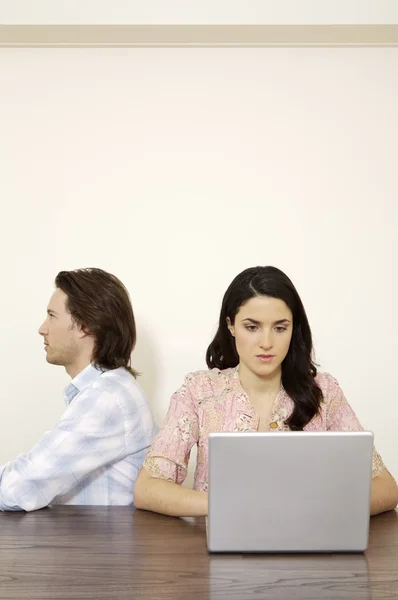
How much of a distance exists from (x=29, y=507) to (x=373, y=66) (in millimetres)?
3015

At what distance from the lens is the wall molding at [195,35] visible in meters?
3.98

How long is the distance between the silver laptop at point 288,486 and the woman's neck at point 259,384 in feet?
3.14

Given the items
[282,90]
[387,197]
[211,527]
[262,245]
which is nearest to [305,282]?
[262,245]

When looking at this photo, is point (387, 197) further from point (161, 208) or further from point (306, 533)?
point (306, 533)

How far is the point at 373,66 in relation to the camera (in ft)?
14.1

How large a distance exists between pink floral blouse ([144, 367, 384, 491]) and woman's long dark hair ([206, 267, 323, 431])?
0.12 feet

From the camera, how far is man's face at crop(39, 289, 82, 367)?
3035 mm

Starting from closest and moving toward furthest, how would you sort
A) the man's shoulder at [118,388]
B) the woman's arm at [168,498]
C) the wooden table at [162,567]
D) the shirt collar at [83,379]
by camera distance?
the wooden table at [162,567] < the woman's arm at [168,498] < the man's shoulder at [118,388] < the shirt collar at [83,379]

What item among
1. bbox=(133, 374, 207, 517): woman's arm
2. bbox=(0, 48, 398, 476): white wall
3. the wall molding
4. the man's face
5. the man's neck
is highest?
the wall molding

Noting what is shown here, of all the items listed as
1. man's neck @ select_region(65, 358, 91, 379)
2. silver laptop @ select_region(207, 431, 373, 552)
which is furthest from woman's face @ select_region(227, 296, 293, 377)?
silver laptop @ select_region(207, 431, 373, 552)

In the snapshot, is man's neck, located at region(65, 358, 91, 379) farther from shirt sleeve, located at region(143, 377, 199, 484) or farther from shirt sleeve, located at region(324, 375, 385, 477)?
shirt sleeve, located at region(324, 375, 385, 477)

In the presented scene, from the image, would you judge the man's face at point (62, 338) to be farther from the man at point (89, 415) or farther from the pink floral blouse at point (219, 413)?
the pink floral blouse at point (219, 413)

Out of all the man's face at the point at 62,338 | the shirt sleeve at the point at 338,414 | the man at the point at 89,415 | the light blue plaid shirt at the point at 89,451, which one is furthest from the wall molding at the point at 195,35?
the shirt sleeve at the point at 338,414
